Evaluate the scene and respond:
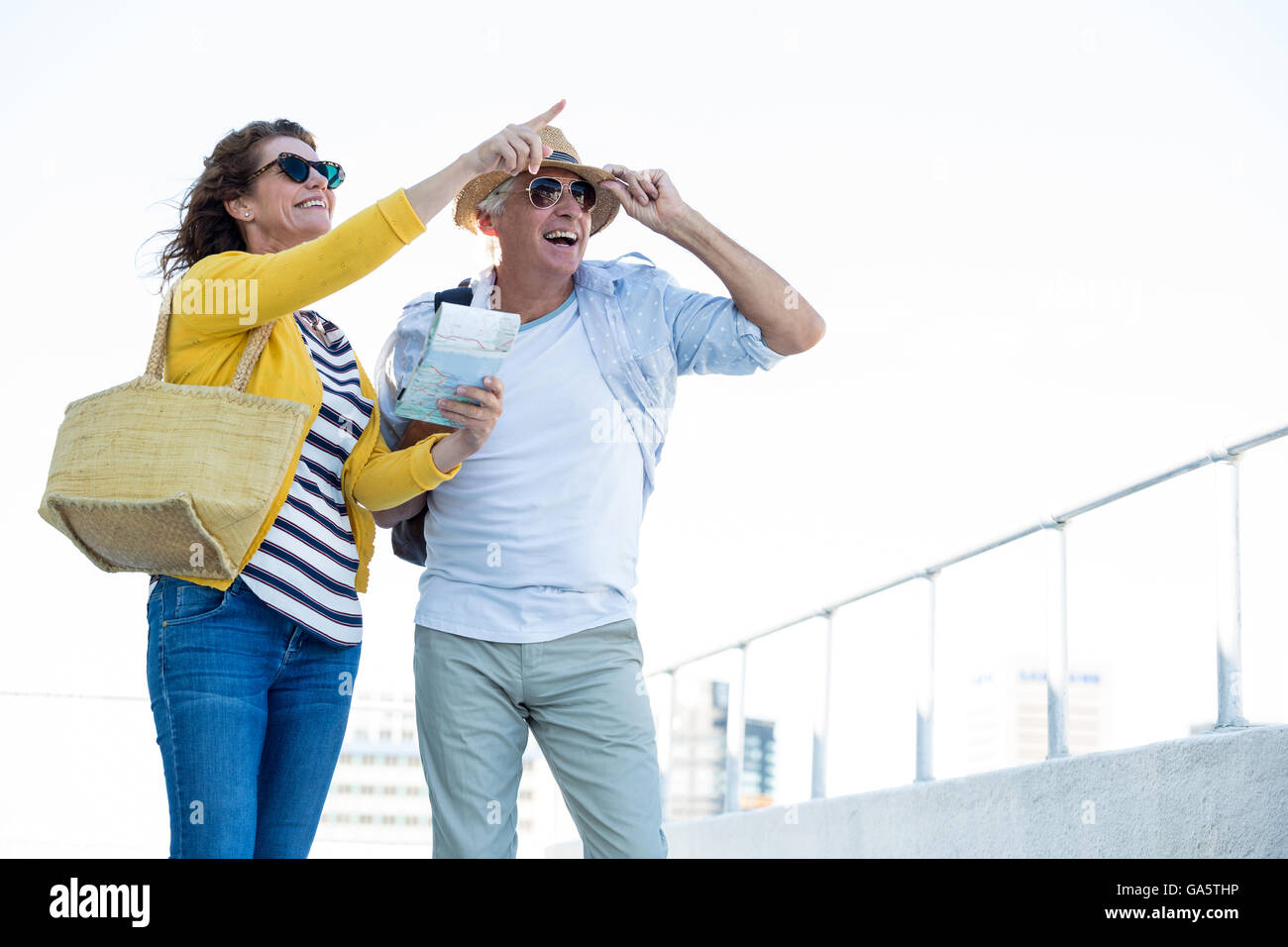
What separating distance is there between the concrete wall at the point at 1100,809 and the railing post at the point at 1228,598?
0.12 metres

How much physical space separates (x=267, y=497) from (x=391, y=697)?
5.14 metres

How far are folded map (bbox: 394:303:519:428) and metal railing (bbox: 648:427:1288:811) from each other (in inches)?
68.8

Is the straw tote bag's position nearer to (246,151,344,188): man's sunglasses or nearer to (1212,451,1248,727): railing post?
(246,151,344,188): man's sunglasses

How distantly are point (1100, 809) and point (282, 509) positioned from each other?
2027mm

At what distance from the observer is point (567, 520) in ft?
8.76

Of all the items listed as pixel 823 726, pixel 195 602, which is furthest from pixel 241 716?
pixel 823 726

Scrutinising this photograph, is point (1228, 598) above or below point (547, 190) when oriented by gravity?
below

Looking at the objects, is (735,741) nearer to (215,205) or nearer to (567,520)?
(567,520)

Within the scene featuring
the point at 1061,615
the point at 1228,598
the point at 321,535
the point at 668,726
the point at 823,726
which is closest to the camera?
the point at 321,535

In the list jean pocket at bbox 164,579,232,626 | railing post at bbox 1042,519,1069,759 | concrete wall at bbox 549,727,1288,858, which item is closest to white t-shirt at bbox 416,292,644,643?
jean pocket at bbox 164,579,232,626

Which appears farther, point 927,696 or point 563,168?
point 927,696

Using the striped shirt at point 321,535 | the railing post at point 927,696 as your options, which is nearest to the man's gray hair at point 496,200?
the striped shirt at point 321,535

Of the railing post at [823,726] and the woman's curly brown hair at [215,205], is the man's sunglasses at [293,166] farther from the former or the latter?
the railing post at [823,726]

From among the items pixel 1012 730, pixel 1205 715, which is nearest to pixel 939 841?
pixel 1205 715
